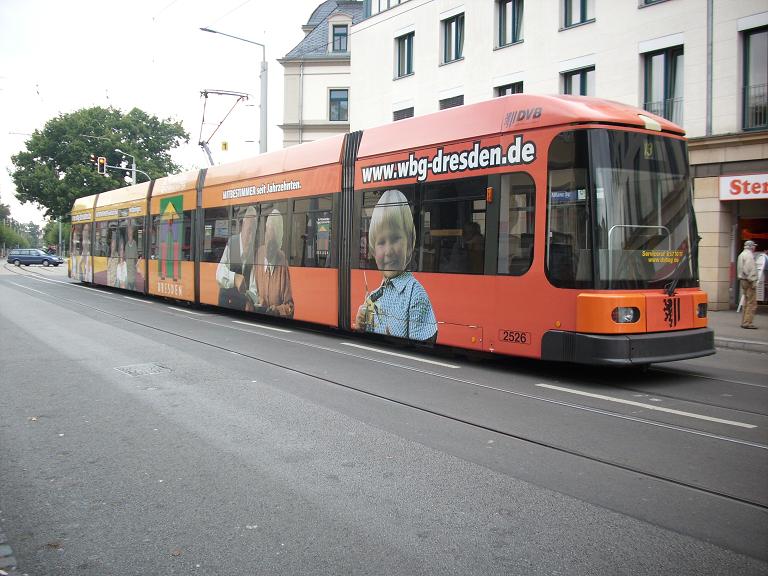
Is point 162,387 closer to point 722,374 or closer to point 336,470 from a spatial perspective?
point 336,470

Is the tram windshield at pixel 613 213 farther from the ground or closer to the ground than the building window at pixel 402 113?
closer to the ground

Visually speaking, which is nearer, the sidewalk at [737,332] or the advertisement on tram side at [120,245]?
the sidewalk at [737,332]

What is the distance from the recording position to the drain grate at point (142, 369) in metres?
8.32

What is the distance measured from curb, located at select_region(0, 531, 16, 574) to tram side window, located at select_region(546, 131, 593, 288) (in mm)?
5821

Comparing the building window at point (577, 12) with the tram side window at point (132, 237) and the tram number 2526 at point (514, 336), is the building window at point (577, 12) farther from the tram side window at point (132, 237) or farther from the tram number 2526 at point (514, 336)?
the tram number 2526 at point (514, 336)

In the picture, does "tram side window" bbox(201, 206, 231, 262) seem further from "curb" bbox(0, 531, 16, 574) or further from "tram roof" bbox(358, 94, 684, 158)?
"curb" bbox(0, 531, 16, 574)

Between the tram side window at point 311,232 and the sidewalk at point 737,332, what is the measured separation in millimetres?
7091

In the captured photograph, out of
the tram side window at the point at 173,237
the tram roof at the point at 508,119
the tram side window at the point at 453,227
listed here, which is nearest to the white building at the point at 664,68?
the tram roof at the point at 508,119

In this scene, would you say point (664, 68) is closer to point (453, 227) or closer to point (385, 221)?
point (385, 221)

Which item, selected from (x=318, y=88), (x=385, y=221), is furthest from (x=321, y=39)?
(x=385, y=221)

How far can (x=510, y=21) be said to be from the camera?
2291cm

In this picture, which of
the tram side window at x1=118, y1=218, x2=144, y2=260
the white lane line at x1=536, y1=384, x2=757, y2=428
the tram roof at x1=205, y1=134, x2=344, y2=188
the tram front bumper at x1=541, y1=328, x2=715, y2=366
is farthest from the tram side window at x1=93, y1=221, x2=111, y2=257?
the white lane line at x1=536, y1=384, x2=757, y2=428

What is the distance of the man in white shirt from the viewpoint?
1453cm

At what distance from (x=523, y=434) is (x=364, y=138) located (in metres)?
6.59
